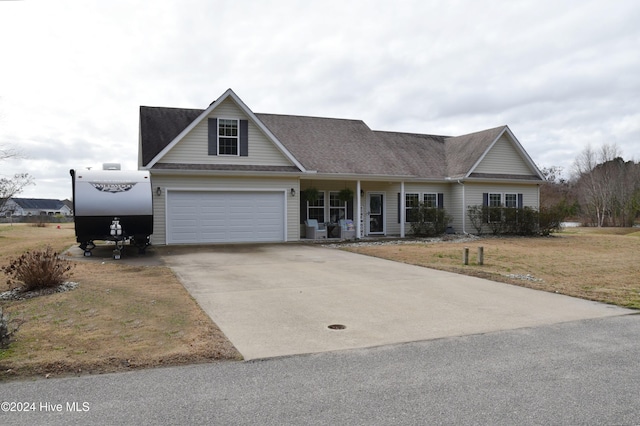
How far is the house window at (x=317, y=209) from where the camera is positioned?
22438mm

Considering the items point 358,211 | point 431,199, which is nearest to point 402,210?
point 358,211

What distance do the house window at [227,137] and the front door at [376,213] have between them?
25.0 ft

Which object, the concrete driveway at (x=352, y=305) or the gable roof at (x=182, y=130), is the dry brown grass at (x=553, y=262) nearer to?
the concrete driveway at (x=352, y=305)

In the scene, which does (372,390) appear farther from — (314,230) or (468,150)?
(468,150)

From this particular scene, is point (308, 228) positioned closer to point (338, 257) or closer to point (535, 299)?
point (338, 257)

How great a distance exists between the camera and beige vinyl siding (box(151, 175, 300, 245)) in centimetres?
1841

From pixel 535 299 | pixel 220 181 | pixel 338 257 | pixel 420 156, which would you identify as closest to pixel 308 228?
pixel 220 181

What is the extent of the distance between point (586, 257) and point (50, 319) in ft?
50.5

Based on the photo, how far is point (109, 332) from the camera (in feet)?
21.2

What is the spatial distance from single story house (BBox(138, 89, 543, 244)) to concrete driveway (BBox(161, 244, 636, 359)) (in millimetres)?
5770

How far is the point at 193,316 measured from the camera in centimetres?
740

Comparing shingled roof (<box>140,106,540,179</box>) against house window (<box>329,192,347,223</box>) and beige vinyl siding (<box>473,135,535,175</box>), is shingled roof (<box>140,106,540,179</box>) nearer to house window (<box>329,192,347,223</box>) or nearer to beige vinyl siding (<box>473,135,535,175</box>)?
beige vinyl siding (<box>473,135,535,175</box>)

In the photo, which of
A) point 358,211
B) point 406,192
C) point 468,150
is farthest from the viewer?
point 468,150

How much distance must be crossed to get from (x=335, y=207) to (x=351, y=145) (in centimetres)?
344
